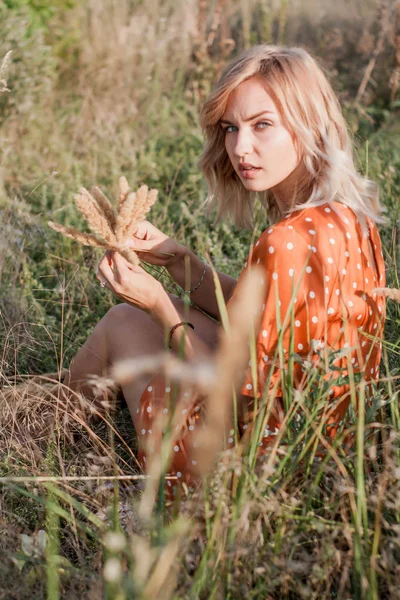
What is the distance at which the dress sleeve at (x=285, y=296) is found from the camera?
1692 millimetres

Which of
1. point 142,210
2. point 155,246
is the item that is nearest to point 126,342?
point 155,246

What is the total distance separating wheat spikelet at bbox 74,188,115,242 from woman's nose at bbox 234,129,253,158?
1.95 feet

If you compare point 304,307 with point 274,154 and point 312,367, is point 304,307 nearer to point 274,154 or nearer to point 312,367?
point 312,367

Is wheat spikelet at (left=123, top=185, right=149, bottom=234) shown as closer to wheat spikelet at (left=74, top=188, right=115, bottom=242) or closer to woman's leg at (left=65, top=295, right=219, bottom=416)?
wheat spikelet at (left=74, top=188, right=115, bottom=242)

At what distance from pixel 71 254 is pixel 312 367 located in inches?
72.4

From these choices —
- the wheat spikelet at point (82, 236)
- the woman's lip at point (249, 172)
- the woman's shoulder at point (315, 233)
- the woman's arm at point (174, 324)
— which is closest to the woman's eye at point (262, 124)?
the woman's lip at point (249, 172)

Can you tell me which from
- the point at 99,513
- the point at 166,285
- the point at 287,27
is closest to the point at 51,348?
the point at 166,285

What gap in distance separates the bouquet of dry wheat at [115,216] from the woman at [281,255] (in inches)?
7.0

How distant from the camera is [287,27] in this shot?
609 cm

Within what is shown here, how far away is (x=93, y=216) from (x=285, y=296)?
0.51m

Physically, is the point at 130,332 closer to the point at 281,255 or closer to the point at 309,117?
the point at 281,255

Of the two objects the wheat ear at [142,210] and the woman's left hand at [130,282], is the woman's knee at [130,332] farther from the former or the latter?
the wheat ear at [142,210]

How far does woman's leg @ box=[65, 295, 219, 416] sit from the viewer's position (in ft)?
7.18

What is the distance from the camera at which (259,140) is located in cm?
197
